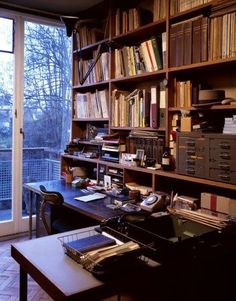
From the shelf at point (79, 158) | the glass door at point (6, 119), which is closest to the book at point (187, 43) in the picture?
the shelf at point (79, 158)

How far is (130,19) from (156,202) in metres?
1.64

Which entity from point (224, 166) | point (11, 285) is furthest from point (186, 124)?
point (11, 285)

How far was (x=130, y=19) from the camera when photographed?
9.45 ft

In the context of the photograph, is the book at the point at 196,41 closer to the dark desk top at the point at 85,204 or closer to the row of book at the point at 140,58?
the row of book at the point at 140,58

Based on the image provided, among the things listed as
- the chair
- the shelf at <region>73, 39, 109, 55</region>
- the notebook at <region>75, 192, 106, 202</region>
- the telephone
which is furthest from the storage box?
the shelf at <region>73, 39, 109, 55</region>

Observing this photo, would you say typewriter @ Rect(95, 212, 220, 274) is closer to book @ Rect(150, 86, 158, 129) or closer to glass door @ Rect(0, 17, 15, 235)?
book @ Rect(150, 86, 158, 129)

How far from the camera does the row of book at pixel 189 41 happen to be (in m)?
2.17

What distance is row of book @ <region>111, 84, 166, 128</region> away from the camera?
2.55m

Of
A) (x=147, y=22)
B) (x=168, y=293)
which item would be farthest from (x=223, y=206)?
(x=147, y=22)

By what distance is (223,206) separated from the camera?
1.99 meters

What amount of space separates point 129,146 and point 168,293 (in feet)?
4.86

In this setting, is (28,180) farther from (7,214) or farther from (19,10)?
(19,10)

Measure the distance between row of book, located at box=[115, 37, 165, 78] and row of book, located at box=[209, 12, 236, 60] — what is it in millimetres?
501

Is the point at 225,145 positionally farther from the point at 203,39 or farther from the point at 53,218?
the point at 53,218
